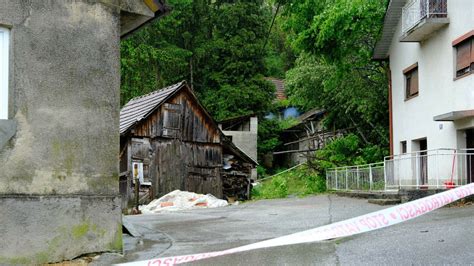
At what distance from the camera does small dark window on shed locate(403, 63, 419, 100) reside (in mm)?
21609

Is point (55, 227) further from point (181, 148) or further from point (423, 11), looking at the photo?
point (181, 148)

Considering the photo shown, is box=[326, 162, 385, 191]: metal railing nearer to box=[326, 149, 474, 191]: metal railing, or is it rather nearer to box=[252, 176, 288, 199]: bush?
box=[326, 149, 474, 191]: metal railing

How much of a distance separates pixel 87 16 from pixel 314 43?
57.0 feet

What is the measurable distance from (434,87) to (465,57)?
2225 millimetres

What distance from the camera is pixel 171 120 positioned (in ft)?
84.6

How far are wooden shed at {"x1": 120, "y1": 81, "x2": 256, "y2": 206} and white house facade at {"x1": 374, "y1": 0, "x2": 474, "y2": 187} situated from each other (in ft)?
Result: 28.1

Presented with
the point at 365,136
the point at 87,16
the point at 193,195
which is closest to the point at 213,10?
the point at 365,136

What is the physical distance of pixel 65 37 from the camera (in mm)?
8305

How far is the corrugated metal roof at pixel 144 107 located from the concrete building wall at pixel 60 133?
15752 mm

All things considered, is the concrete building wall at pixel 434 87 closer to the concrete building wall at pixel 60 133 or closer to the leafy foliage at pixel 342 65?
the leafy foliage at pixel 342 65

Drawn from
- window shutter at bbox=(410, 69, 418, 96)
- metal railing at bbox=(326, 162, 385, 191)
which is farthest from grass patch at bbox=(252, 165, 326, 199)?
window shutter at bbox=(410, 69, 418, 96)

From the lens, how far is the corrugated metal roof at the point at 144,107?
24719 mm

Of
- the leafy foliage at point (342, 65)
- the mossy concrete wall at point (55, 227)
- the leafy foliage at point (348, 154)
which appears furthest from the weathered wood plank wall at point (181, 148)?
the mossy concrete wall at point (55, 227)

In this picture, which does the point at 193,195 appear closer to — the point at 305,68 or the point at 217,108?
the point at 305,68
